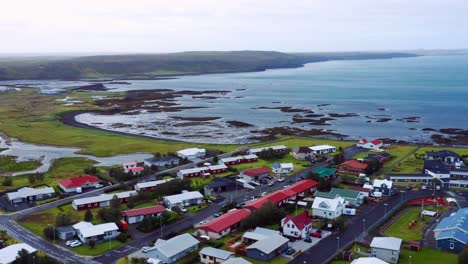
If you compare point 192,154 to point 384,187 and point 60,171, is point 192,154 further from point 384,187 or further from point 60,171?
point 384,187

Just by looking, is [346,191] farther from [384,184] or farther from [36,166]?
[36,166]

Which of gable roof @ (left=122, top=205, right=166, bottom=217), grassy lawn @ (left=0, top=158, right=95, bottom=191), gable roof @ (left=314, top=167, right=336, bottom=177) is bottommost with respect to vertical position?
grassy lawn @ (left=0, top=158, right=95, bottom=191)

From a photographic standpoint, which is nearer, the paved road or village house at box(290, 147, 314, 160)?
the paved road

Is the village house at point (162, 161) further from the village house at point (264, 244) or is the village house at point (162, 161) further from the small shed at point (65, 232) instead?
the village house at point (264, 244)

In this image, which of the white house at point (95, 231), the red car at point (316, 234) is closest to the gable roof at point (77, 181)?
the white house at point (95, 231)

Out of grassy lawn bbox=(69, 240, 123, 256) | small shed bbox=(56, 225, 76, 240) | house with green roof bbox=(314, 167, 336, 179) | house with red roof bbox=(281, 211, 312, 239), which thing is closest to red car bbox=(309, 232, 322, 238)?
house with red roof bbox=(281, 211, 312, 239)

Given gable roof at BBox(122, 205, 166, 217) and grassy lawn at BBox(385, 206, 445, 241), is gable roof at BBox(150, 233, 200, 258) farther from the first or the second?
grassy lawn at BBox(385, 206, 445, 241)
